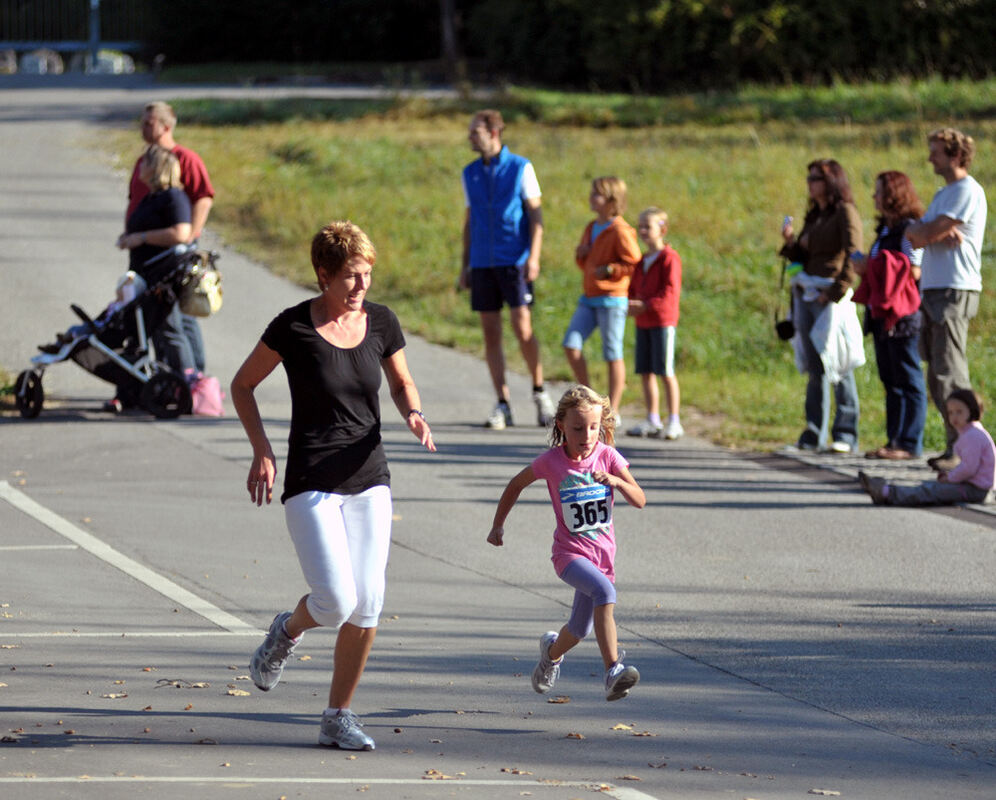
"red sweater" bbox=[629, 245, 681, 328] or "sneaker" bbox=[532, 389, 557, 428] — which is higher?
"red sweater" bbox=[629, 245, 681, 328]

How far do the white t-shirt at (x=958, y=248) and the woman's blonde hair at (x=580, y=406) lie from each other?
17.0 feet

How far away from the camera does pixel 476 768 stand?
5.65m

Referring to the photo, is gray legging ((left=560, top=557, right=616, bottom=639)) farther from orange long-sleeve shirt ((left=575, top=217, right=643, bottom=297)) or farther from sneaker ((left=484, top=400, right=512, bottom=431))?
sneaker ((left=484, top=400, right=512, bottom=431))

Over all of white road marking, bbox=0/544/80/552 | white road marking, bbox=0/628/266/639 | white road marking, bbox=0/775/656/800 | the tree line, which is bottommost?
white road marking, bbox=0/544/80/552

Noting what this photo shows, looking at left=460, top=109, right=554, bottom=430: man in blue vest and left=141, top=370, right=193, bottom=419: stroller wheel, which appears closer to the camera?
left=460, top=109, right=554, bottom=430: man in blue vest

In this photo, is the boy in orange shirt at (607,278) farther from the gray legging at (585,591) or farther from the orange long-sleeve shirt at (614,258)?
the gray legging at (585,591)

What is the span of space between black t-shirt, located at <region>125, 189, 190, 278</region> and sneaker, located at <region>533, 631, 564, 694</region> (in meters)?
7.36

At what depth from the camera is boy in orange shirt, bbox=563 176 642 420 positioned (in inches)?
502

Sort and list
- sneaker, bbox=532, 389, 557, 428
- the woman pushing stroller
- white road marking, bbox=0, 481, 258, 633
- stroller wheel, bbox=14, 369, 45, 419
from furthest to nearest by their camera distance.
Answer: sneaker, bbox=532, 389, 557, 428 < stroller wheel, bbox=14, 369, 45, 419 < the woman pushing stroller < white road marking, bbox=0, 481, 258, 633

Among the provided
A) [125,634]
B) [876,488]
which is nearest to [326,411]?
[125,634]

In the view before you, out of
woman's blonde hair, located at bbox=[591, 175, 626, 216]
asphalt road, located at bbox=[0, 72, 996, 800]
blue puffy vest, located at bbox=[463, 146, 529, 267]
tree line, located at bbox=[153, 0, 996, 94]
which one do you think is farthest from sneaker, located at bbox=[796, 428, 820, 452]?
tree line, located at bbox=[153, 0, 996, 94]

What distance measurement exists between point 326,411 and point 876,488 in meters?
5.63

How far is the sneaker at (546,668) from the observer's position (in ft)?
21.2

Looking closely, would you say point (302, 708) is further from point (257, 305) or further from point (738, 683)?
point (257, 305)
